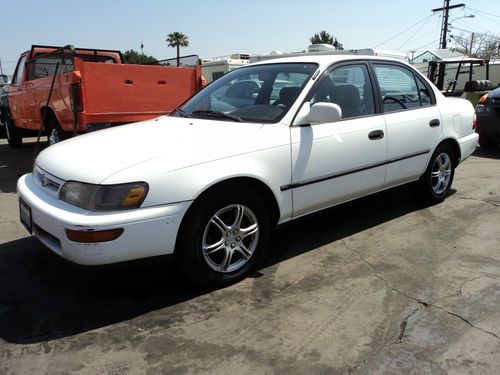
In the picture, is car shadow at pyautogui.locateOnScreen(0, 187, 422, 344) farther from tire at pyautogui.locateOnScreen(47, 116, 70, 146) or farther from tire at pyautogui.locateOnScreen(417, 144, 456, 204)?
tire at pyautogui.locateOnScreen(47, 116, 70, 146)

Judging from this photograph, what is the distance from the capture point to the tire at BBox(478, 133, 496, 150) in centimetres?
908

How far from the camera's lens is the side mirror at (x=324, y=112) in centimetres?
353

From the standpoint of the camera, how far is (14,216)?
16.6 ft

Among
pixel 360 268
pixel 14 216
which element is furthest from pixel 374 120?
pixel 14 216

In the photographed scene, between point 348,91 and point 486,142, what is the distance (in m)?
6.36

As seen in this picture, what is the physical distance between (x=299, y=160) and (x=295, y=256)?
887mm

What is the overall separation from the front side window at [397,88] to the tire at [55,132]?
4261 mm

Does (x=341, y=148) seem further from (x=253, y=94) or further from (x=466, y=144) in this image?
(x=466, y=144)

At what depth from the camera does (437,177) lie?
531 cm

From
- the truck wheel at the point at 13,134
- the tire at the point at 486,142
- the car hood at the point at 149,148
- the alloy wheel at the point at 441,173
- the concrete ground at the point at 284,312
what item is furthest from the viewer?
the truck wheel at the point at 13,134

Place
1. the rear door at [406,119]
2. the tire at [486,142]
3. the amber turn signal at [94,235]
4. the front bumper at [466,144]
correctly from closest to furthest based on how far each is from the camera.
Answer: the amber turn signal at [94,235] < the rear door at [406,119] < the front bumper at [466,144] < the tire at [486,142]

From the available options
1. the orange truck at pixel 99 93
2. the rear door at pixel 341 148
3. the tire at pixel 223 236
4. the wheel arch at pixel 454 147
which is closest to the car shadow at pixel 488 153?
the wheel arch at pixel 454 147

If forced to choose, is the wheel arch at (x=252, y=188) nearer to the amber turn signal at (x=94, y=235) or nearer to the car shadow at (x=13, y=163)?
the amber turn signal at (x=94, y=235)

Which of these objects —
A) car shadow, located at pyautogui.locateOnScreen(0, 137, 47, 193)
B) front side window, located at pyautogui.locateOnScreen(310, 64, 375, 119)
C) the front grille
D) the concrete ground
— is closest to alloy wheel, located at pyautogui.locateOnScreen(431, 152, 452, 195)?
the concrete ground
